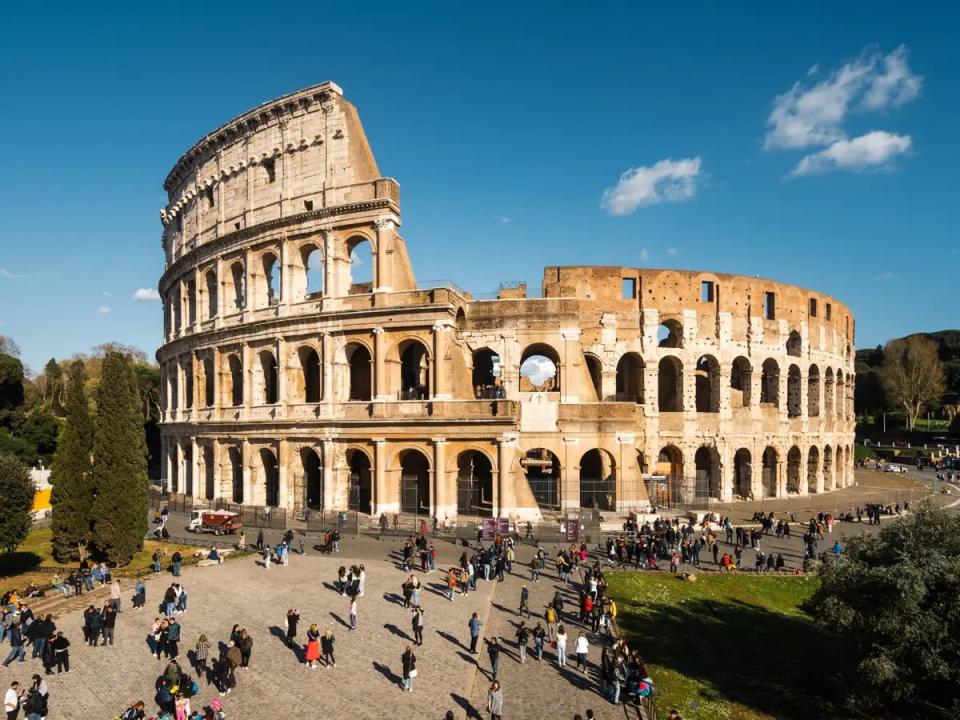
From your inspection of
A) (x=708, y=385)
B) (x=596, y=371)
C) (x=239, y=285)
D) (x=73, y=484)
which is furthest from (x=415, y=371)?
(x=708, y=385)

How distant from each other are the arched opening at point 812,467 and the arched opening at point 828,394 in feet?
10.4

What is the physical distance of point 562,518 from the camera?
29.3 metres

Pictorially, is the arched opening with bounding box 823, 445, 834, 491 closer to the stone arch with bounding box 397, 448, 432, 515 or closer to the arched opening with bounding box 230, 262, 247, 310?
the stone arch with bounding box 397, 448, 432, 515

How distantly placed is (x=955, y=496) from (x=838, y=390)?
1028 centimetres

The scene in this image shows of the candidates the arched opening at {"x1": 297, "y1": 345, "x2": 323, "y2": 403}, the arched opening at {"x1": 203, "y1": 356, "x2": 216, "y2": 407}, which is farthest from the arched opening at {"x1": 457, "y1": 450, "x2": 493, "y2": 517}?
the arched opening at {"x1": 203, "y1": 356, "x2": 216, "y2": 407}

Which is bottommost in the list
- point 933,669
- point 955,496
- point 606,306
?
point 955,496

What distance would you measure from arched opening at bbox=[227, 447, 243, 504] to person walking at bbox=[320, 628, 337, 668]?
22.3 m

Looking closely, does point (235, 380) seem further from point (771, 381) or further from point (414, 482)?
point (771, 381)

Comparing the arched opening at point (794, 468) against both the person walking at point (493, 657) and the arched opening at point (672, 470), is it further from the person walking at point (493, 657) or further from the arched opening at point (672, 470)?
the person walking at point (493, 657)

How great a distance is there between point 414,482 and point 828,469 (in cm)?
3253

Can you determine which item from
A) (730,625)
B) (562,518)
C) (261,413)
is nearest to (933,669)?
(730,625)

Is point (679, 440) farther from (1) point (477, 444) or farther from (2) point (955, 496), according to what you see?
(2) point (955, 496)

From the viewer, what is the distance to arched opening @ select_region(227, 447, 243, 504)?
35062 mm

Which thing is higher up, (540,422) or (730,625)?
(540,422)
